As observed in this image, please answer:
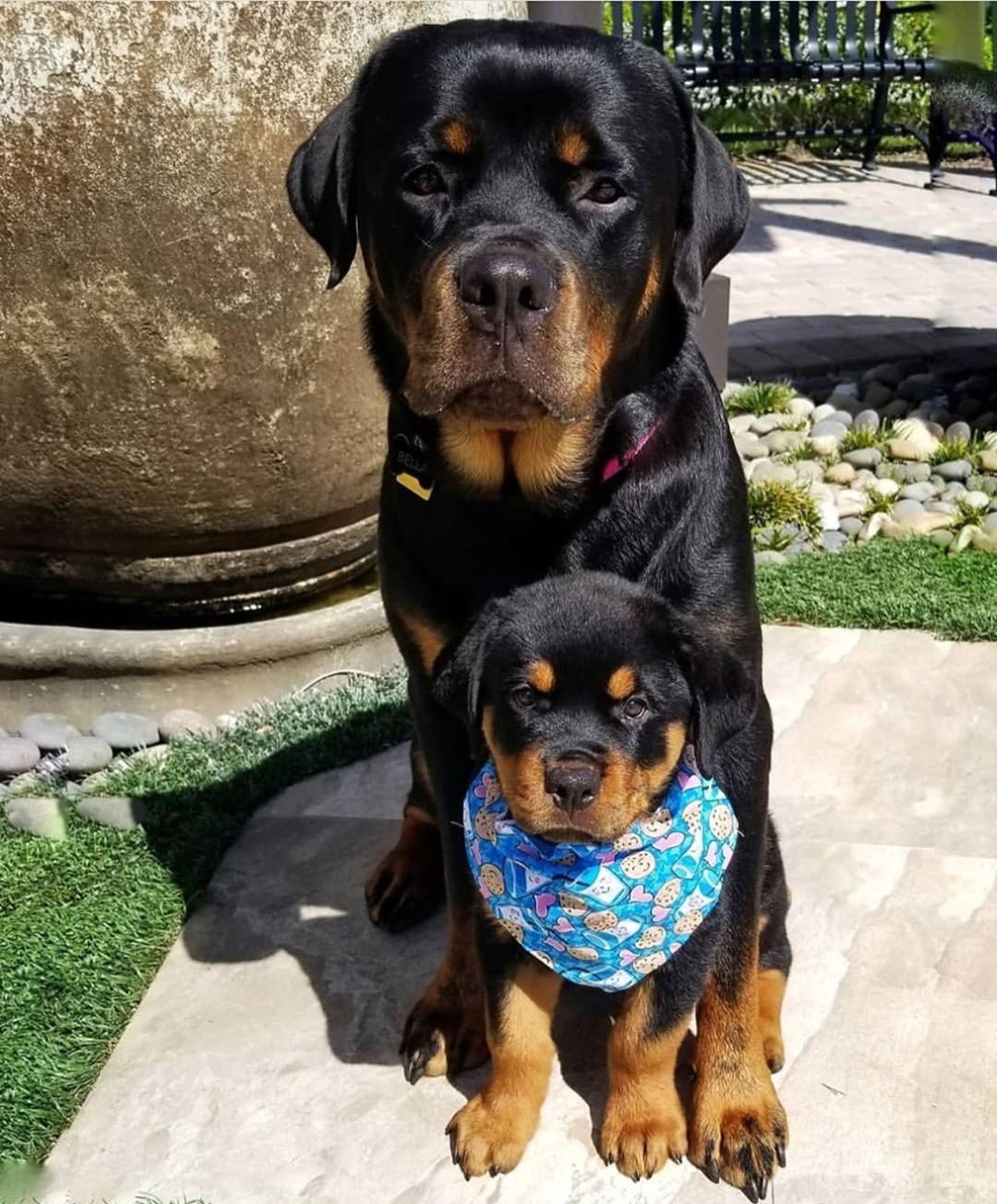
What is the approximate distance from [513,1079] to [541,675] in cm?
73

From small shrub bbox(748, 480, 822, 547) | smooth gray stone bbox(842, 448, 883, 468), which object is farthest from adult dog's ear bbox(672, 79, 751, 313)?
smooth gray stone bbox(842, 448, 883, 468)

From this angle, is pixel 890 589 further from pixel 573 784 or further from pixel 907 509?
pixel 573 784

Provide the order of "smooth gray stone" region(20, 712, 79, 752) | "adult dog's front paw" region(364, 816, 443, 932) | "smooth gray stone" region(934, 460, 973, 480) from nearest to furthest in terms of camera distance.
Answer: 1. "adult dog's front paw" region(364, 816, 443, 932)
2. "smooth gray stone" region(20, 712, 79, 752)
3. "smooth gray stone" region(934, 460, 973, 480)

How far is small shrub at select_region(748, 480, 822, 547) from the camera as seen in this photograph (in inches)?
195

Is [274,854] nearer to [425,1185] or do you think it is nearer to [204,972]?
[204,972]

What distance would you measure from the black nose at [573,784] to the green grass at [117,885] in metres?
1.19

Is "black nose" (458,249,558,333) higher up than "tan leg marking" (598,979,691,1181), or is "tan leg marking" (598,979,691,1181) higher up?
"black nose" (458,249,558,333)

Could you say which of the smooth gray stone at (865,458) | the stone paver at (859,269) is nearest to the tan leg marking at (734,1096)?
the smooth gray stone at (865,458)

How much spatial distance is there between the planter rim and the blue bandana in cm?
177

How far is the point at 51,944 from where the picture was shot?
301 centimetres

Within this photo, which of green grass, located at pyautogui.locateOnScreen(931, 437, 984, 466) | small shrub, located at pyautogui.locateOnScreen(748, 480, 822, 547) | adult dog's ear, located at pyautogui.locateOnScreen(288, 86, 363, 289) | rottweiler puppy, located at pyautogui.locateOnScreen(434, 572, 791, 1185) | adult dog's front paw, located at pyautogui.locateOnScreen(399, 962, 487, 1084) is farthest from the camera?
green grass, located at pyautogui.locateOnScreen(931, 437, 984, 466)

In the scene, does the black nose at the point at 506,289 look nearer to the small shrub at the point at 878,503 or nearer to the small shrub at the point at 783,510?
the small shrub at the point at 783,510

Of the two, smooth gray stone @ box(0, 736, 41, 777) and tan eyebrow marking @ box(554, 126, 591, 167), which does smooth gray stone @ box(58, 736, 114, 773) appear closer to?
smooth gray stone @ box(0, 736, 41, 777)

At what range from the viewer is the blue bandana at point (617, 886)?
7.30 ft
